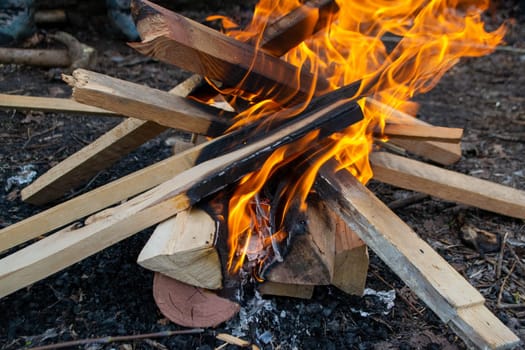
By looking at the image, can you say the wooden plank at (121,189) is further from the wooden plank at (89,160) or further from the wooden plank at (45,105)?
the wooden plank at (45,105)

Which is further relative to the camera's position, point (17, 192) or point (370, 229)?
point (17, 192)

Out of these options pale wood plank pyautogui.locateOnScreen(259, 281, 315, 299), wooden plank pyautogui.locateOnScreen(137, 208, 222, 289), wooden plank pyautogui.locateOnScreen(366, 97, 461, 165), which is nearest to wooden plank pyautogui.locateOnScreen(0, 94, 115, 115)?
wooden plank pyautogui.locateOnScreen(137, 208, 222, 289)

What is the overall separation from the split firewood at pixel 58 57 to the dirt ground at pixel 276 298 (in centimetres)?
23

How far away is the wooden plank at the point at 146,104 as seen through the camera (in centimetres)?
221

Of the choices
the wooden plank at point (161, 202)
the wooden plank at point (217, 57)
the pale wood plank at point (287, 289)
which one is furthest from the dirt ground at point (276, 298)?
the wooden plank at point (217, 57)

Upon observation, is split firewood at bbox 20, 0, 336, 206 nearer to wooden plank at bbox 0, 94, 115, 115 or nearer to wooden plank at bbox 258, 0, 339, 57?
wooden plank at bbox 0, 94, 115, 115

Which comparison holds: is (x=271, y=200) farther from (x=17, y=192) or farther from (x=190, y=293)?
(x=17, y=192)

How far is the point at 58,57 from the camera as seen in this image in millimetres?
A: 4832

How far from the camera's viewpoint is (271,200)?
2.33 metres

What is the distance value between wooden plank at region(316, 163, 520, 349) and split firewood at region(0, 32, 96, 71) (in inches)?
130

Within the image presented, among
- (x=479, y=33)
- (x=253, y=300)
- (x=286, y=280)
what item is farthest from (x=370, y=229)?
(x=479, y=33)

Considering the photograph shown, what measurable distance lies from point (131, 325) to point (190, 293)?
0.89 feet

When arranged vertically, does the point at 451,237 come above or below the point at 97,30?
above

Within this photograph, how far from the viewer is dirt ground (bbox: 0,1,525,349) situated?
2092 mm
